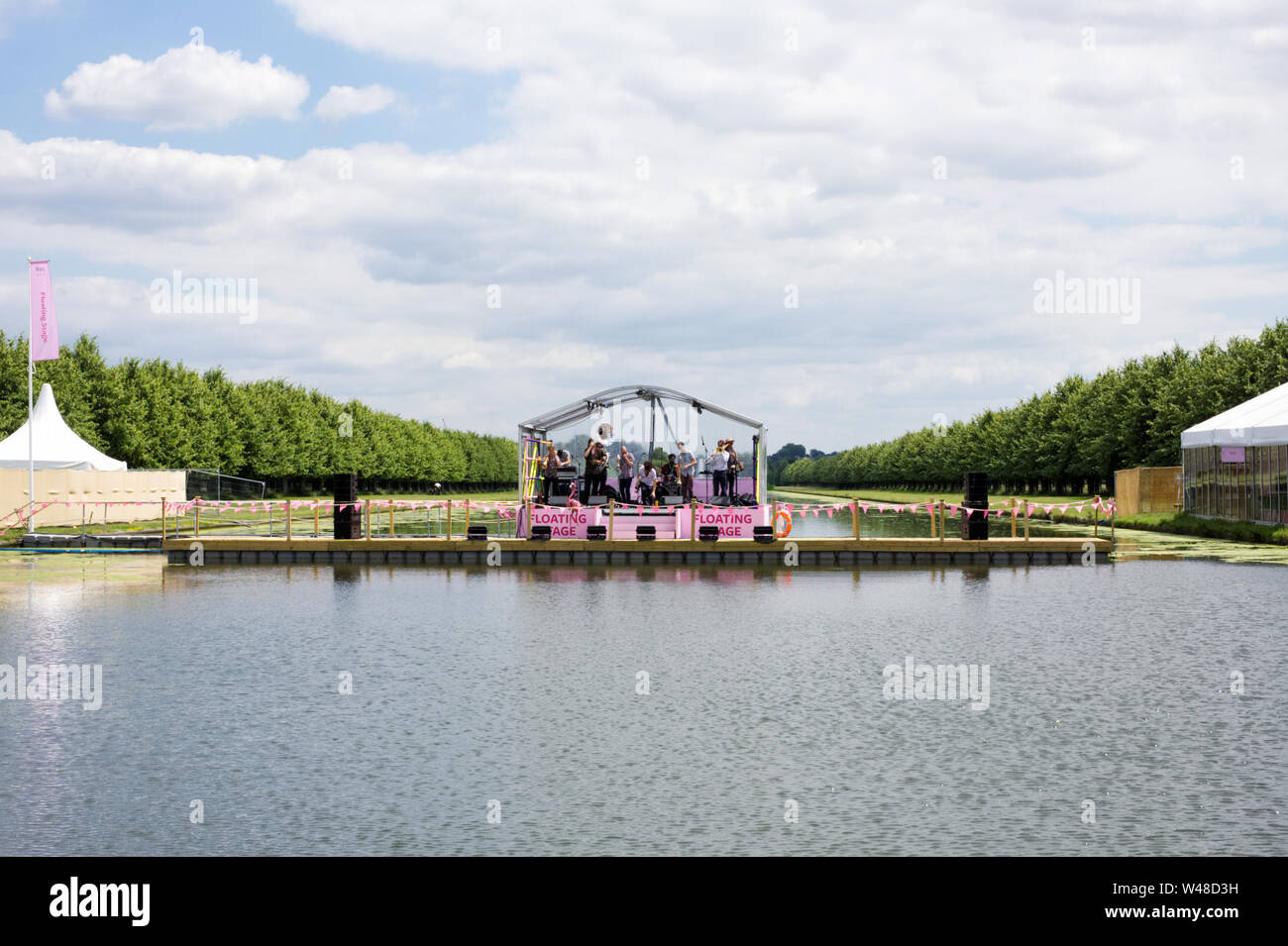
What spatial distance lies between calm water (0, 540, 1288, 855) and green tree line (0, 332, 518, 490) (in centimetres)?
6499

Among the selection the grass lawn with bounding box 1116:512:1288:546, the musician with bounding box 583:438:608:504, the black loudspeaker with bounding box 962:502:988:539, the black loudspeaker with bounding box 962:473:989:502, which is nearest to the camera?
the black loudspeaker with bounding box 962:502:988:539

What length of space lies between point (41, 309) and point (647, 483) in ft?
72.2

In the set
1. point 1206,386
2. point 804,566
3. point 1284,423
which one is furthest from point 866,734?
point 1206,386

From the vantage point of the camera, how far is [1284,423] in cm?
4141

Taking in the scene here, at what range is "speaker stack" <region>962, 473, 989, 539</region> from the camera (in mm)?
34250

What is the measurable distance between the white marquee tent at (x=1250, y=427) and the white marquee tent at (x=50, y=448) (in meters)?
41.8

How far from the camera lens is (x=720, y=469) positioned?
35.9 m

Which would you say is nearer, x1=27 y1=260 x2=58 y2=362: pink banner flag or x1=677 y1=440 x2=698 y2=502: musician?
x1=677 y1=440 x2=698 y2=502: musician

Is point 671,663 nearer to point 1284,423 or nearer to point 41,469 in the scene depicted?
point 1284,423

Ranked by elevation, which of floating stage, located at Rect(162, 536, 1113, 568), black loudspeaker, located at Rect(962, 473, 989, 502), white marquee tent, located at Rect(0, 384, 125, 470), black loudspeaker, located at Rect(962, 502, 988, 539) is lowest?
floating stage, located at Rect(162, 536, 1113, 568)

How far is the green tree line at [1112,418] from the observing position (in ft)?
223

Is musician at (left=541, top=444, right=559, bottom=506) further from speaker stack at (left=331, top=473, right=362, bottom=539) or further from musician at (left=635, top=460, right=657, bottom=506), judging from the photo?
speaker stack at (left=331, top=473, right=362, bottom=539)

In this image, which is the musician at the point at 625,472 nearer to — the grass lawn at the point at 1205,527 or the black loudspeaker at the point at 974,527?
the black loudspeaker at the point at 974,527

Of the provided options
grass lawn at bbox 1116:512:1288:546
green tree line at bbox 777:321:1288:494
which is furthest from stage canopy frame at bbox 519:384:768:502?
green tree line at bbox 777:321:1288:494
